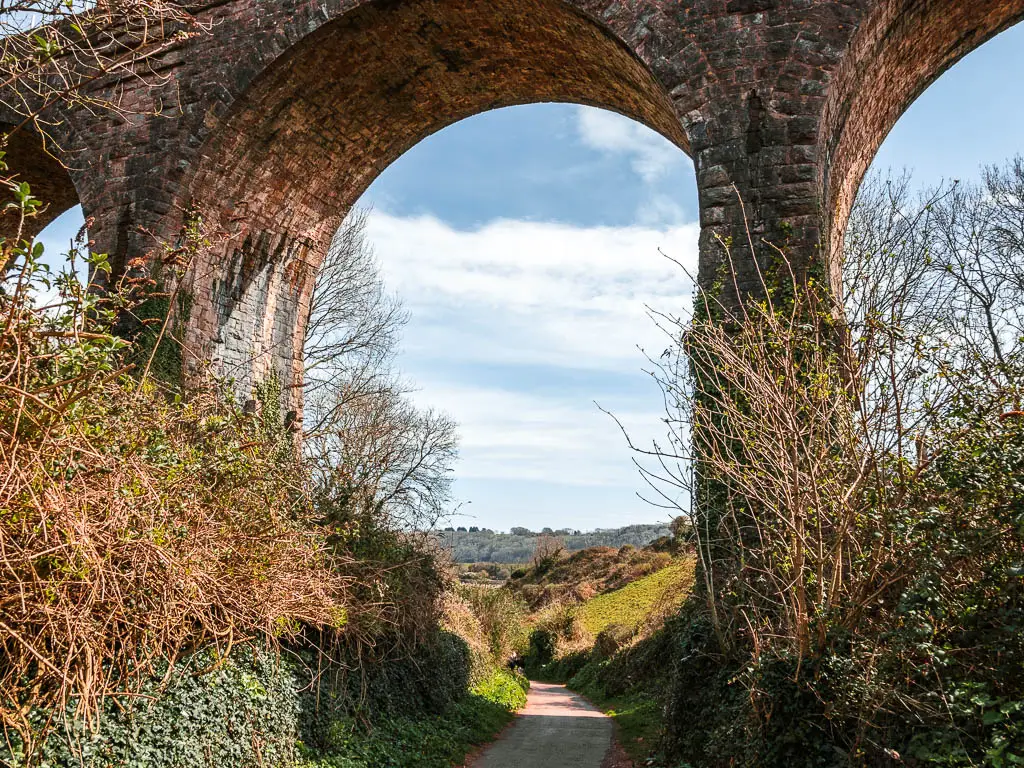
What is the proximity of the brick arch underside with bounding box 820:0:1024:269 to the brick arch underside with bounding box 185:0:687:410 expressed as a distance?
168 cm

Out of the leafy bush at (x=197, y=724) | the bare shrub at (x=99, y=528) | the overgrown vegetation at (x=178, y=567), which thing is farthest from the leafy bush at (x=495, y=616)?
the bare shrub at (x=99, y=528)

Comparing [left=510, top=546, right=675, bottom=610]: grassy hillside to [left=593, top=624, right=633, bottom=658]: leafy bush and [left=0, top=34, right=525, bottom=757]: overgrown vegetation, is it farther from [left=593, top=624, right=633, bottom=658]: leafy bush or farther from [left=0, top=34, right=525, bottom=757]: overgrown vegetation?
[left=0, top=34, right=525, bottom=757]: overgrown vegetation

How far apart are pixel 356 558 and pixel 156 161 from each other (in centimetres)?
526

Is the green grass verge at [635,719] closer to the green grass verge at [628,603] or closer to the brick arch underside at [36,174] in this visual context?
the green grass verge at [628,603]

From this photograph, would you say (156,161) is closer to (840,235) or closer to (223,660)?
(223,660)

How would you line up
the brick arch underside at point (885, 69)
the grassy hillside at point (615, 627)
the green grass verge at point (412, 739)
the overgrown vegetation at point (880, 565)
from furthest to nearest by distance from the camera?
the grassy hillside at point (615, 627)
the green grass verge at point (412, 739)
the brick arch underside at point (885, 69)
the overgrown vegetation at point (880, 565)

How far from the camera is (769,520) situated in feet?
20.0

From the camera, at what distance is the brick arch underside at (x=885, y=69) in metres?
7.18

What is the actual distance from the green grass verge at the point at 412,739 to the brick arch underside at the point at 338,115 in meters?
4.35

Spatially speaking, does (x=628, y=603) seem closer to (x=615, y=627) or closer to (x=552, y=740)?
(x=615, y=627)

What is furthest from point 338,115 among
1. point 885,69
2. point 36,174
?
point 885,69

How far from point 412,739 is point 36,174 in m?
9.71

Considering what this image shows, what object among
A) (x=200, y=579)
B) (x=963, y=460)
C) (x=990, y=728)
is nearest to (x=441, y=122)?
(x=200, y=579)

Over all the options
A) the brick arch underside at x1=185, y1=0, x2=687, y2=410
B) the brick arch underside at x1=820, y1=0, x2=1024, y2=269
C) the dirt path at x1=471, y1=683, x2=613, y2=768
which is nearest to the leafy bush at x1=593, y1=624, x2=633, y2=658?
the dirt path at x1=471, y1=683, x2=613, y2=768
